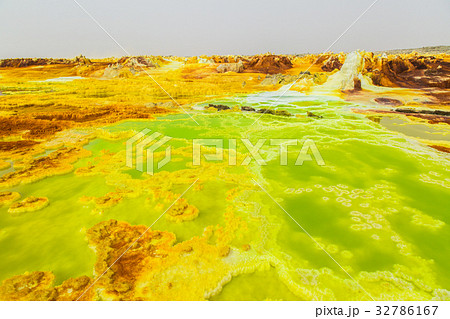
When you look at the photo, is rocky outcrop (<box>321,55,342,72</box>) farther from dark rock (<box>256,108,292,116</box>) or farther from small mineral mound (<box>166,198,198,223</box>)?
small mineral mound (<box>166,198,198,223</box>)

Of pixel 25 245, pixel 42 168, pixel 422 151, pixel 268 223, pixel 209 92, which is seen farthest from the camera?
pixel 209 92

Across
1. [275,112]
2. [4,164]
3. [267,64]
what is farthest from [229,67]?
[4,164]

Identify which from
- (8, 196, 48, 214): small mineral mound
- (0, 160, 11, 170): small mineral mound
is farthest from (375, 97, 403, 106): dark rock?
(0, 160, 11, 170): small mineral mound

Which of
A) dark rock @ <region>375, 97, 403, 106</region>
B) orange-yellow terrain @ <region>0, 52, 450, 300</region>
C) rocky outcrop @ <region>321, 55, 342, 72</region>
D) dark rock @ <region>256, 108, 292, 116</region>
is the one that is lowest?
orange-yellow terrain @ <region>0, 52, 450, 300</region>

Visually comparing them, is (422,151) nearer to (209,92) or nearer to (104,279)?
(104,279)

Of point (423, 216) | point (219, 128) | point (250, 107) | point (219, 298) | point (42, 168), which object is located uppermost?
point (250, 107)
